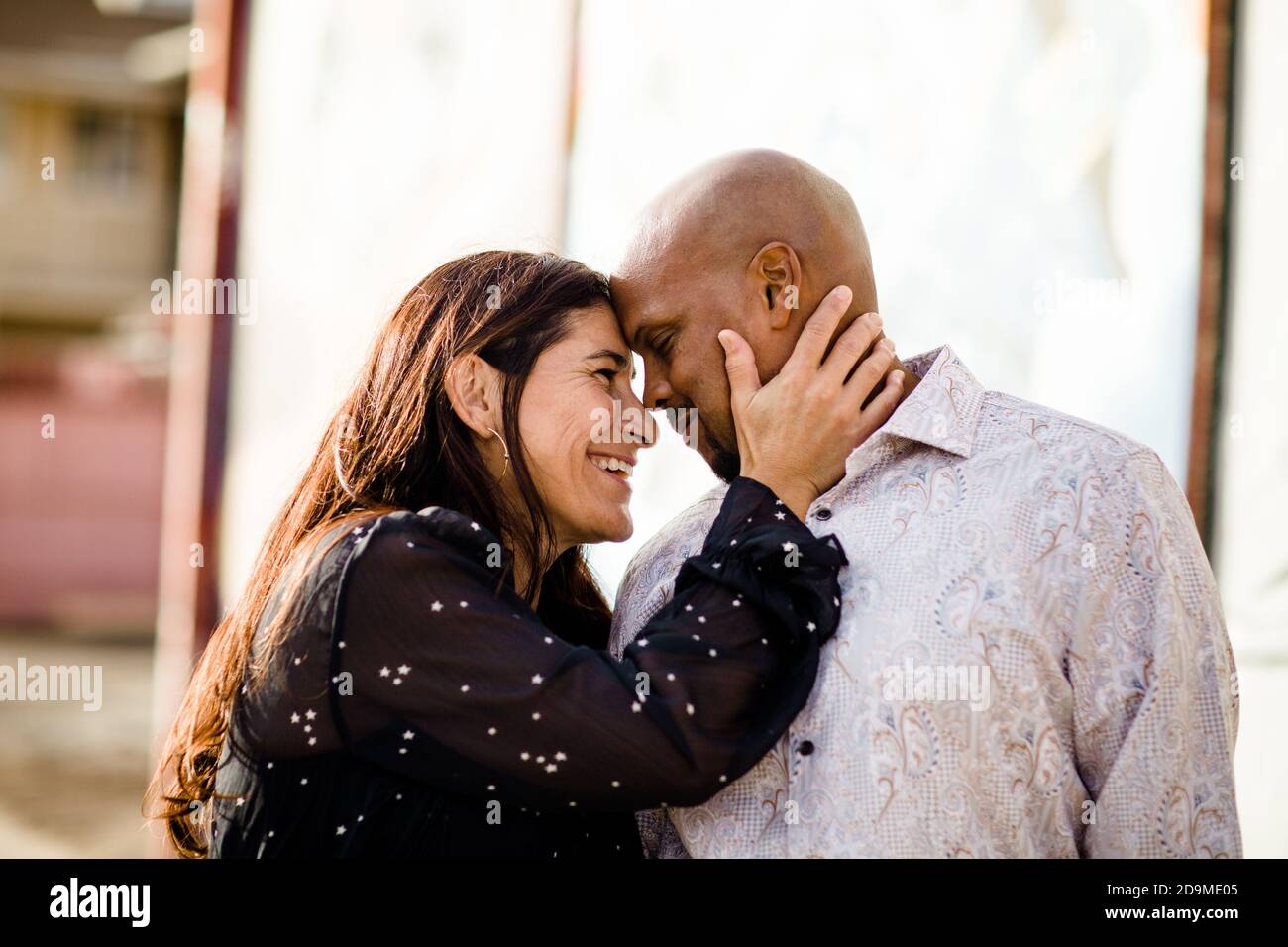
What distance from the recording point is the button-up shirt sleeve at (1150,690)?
1753 millimetres

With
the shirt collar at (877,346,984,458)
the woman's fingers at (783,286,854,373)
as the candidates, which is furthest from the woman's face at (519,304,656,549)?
the shirt collar at (877,346,984,458)

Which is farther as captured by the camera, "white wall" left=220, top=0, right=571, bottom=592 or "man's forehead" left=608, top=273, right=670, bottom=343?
"white wall" left=220, top=0, right=571, bottom=592

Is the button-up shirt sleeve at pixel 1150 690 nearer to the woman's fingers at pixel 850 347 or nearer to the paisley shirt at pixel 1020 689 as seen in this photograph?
the paisley shirt at pixel 1020 689

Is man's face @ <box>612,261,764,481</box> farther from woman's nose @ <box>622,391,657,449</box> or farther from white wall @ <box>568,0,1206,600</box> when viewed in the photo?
white wall @ <box>568,0,1206,600</box>

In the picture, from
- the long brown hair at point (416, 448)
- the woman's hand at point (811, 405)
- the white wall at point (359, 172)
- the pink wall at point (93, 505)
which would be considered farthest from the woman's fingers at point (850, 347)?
the pink wall at point (93, 505)

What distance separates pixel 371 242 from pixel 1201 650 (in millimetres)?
2919

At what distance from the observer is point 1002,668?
1818 mm

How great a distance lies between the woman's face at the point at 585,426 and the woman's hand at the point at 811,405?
25 cm

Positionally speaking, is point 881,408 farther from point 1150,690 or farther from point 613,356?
point 1150,690

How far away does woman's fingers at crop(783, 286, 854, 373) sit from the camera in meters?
2.08

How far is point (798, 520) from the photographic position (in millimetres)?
1976

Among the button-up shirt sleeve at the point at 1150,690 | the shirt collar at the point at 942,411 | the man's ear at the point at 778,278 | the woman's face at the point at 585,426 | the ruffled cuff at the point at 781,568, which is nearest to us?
the button-up shirt sleeve at the point at 1150,690
